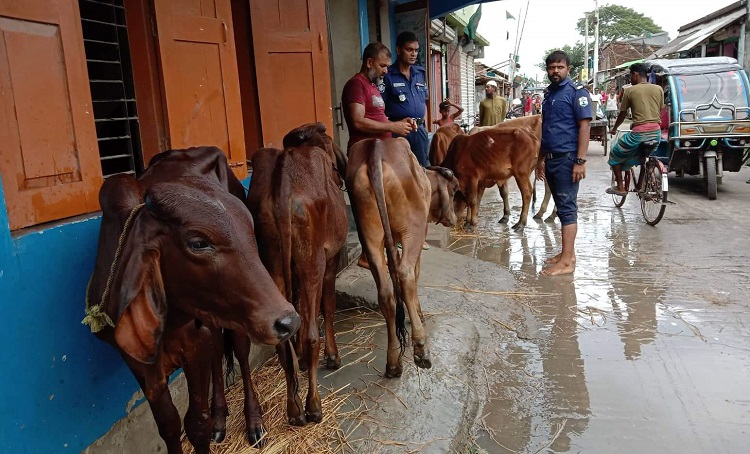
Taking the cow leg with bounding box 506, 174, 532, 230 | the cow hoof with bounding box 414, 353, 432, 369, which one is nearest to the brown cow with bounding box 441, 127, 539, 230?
the cow leg with bounding box 506, 174, 532, 230


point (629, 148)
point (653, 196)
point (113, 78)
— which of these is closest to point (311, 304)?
point (113, 78)

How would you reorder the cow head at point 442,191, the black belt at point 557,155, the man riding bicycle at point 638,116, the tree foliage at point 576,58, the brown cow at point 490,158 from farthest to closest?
the tree foliage at point 576,58, the man riding bicycle at point 638,116, the brown cow at point 490,158, the black belt at point 557,155, the cow head at point 442,191

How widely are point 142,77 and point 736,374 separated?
157 inches

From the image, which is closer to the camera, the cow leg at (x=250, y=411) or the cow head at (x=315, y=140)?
the cow leg at (x=250, y=411)

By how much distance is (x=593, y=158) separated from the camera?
48.7ft

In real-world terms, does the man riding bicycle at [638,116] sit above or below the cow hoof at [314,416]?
above

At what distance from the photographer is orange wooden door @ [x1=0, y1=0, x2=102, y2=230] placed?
2.05 meters

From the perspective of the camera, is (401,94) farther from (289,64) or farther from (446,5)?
(446,5)

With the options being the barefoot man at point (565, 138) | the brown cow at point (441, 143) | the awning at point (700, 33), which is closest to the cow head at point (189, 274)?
the barefoot man at point (565, 138)

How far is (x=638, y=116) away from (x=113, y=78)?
6898 millimetres

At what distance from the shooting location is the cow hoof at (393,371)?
3.15 meters

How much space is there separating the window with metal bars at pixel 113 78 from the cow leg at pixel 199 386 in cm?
142

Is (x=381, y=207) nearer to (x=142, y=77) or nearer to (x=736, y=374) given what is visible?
(x=142, y=77)

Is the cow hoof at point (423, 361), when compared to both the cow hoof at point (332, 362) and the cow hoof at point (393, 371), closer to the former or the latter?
the cow hoof at point (393, 371)
